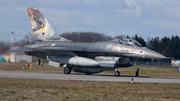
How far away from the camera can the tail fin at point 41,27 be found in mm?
26703

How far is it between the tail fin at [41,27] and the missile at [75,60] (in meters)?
2.79

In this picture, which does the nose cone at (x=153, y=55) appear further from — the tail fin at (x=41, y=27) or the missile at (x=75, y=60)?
the tail fin at (x=41, y=27)

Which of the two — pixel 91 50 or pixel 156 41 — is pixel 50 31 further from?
pixel 156 41

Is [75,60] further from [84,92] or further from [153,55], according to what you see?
[84,92]

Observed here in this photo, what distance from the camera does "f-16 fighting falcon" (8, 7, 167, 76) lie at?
21484mm

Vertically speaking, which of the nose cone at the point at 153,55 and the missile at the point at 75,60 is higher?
the nose cone at the point at 153,55

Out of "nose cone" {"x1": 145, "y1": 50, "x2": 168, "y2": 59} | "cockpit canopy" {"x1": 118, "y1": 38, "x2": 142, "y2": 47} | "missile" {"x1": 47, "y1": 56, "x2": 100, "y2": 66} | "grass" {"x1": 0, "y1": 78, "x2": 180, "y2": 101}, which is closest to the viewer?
"grass" {"x1": 0, "y1": 78, "x2": 180, "y2": 101}

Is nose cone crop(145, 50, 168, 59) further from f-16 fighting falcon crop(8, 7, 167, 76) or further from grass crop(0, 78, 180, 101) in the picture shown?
grass crop(0, 78, 180, 101)

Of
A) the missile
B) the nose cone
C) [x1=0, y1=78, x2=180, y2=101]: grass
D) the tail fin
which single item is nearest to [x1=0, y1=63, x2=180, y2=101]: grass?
[x1=0, y1=78, x2=180, y2=101]: grass

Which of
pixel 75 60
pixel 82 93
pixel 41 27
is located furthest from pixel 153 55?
pixel 41 27

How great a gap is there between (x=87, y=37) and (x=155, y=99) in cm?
6633

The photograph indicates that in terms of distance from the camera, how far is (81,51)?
2356 centimetres

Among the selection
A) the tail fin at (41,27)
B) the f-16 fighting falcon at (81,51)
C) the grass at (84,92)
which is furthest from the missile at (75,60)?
the grass at (84,92)

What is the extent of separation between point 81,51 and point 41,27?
19.8 ft
